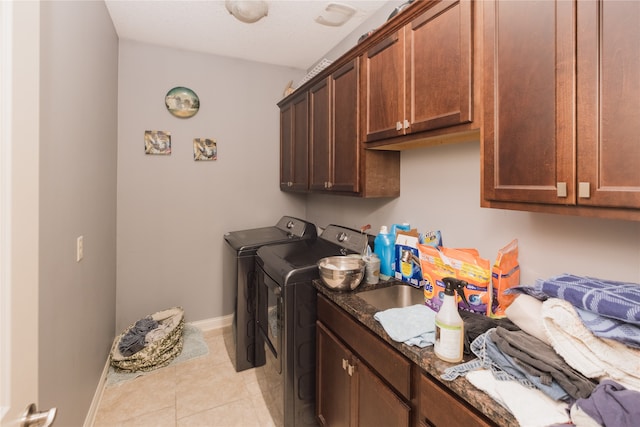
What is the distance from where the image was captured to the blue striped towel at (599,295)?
27.9 inches

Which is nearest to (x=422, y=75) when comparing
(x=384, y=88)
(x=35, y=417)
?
(x=384, y=88)

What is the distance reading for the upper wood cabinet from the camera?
3.76 feet

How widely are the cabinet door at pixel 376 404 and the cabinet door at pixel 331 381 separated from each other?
0.09 meters

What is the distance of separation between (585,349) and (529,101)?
2.35 feet

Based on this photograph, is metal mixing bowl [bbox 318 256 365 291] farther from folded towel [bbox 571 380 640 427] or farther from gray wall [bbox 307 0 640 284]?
folded towel [bbox 571 380 640 427]

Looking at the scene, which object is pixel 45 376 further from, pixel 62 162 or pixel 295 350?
pixel 295 350

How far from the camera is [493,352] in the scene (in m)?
0.87

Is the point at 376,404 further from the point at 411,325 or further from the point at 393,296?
the point at 393,296

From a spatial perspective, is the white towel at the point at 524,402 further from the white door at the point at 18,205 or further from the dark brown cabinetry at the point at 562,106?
the white door at the point at 18,205

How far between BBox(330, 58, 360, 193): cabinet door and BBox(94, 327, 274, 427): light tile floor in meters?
1.60

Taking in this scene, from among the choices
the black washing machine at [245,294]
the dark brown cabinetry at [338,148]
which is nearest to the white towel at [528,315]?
the dark brown cabinetry at [338,148]

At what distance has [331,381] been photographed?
1508 millimetres

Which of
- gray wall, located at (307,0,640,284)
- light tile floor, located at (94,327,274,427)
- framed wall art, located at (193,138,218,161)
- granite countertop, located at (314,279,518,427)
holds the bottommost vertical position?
light tile floor, located at (94,327,274,427)

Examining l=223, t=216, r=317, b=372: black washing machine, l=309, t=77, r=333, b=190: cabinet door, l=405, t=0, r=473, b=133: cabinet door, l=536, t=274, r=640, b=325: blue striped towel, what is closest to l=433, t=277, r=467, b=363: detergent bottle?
l=536, t=274, r=640, b=325: blue striped towel
